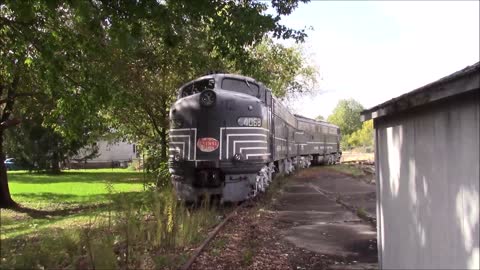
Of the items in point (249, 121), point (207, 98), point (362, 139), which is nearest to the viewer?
point (207, 98)

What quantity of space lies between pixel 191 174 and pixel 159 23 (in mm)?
4697

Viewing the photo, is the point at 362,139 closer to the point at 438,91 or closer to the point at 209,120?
the point at 209,120

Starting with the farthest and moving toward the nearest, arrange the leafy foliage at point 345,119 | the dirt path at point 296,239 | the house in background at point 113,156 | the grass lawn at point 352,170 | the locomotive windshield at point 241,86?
the leafy foliage at point 345,119
the house in background at point 113,156
the grass lawn at point 352,170
the locomotive windshield at point 241,86
the dirt path at point 296,239

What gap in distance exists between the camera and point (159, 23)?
33.2ft

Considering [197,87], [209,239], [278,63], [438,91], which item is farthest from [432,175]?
[278,63]

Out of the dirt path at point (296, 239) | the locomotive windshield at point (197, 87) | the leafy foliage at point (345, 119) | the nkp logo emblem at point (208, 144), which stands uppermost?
the leafy foliage at point (345, 119)

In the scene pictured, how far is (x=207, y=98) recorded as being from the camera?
44.5ft

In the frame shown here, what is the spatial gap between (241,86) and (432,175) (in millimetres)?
9915

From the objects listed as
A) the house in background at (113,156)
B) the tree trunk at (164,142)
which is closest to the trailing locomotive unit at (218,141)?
the tree trunk at (164,142)

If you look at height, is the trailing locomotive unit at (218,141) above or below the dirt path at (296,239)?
above

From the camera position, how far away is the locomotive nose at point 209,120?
13.4 metres

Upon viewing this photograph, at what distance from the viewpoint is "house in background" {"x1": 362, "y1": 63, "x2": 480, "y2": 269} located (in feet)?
14.1

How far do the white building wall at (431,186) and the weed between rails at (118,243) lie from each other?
3.20 m

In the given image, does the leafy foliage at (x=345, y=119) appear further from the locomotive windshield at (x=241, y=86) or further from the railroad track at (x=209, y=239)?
the railroad track at (x=209, y=239)
